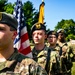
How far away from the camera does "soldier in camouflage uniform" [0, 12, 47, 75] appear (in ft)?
10.0

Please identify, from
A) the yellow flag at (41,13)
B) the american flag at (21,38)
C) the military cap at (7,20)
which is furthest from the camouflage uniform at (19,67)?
the yellow flag at (41,13)

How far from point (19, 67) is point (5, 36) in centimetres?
34

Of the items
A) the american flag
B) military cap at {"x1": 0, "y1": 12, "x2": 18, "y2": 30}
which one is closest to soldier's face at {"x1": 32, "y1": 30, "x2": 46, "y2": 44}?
the american flag

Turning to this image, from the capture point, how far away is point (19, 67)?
10.1 ft

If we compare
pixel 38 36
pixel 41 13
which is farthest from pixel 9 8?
pixel 38 36

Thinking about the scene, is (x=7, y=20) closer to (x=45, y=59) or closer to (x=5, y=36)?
(x=5, y=36)

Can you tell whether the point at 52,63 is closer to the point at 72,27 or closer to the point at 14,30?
the point at 14,30

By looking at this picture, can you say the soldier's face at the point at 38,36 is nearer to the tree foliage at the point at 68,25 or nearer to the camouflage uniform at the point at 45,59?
the camouflage uniform at the point at 45,59

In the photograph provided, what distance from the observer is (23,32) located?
6926 millimetres

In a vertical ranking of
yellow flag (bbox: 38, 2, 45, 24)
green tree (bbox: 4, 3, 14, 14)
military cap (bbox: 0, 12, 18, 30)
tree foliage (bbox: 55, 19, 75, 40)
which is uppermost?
tree foliage (bbox: 55, 19, 75, 40)

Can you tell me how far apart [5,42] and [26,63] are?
0.99 feet

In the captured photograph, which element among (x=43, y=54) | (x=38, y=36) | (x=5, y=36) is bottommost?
(x=5, y=36)

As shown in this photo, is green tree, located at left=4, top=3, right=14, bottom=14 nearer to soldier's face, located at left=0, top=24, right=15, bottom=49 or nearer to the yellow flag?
the yellow flag

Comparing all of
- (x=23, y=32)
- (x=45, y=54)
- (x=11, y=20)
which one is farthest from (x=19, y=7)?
(x=11, y=20)
